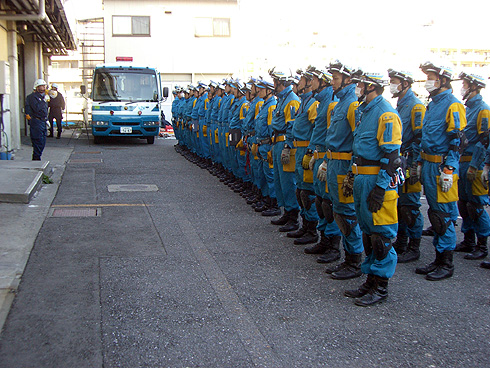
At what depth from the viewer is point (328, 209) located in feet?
19.3

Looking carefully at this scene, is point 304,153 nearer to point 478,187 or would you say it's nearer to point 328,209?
point 328,209

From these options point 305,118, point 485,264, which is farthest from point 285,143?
point 485,264

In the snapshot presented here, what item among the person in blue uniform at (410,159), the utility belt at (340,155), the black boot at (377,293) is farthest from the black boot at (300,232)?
the black boot at (377,293)

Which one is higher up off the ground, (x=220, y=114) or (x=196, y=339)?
(x=220, y=114)

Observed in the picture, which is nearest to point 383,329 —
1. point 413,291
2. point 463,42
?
point 413,291

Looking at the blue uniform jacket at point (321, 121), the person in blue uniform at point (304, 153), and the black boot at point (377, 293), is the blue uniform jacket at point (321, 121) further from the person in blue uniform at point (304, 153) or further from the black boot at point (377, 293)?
the black boot at point (377, 293)

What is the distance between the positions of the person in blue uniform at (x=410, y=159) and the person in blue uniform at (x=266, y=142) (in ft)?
7.22

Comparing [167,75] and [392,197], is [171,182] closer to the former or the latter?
[392,197]

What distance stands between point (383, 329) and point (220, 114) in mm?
8260

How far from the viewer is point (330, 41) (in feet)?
307

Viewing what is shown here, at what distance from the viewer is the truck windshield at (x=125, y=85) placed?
19.0 meters

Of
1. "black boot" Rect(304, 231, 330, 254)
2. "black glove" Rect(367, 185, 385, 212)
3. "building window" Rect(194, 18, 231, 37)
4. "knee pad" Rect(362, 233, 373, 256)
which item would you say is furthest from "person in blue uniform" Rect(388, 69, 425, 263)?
"building window" Rect(194, 18, 231, 37)

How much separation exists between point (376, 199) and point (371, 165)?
36cm

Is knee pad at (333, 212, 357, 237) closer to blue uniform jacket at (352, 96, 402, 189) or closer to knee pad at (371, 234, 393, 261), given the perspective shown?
knee pad at (371, 234, 393, 261)
